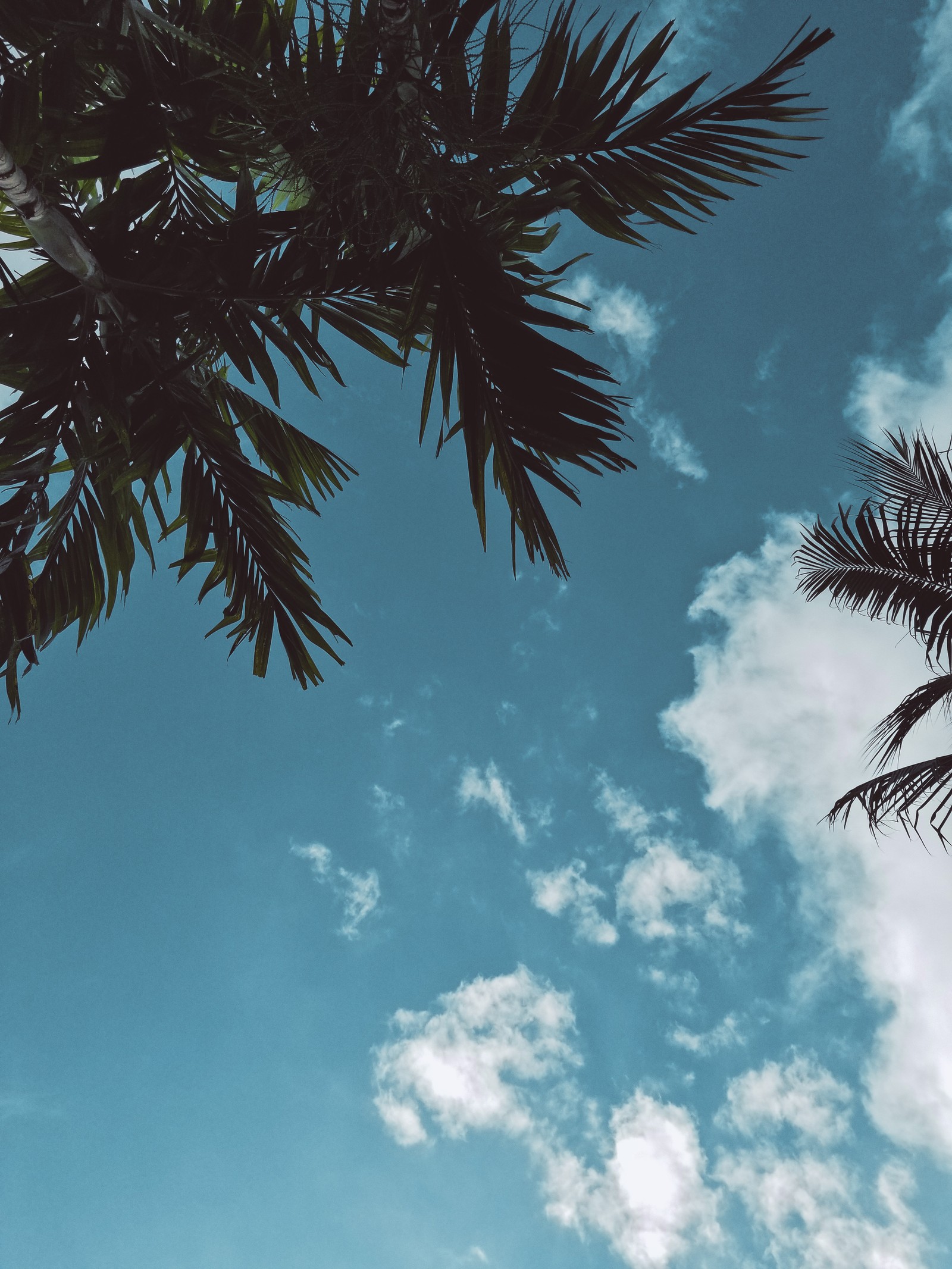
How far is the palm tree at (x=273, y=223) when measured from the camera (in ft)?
7.38

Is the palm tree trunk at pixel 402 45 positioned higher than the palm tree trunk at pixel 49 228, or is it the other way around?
the palm tree trunk at pixel 49 228

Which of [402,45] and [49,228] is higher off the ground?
[49,228]

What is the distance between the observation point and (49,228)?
2.44 metres

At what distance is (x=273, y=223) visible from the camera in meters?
2.88

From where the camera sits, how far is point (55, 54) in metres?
2.21

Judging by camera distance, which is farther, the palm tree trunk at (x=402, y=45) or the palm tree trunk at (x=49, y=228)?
the palm tree trunk at (x=49, y=228)

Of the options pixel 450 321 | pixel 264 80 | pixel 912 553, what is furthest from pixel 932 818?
pixel 264 80

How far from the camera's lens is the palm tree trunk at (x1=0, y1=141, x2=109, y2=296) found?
2211mm

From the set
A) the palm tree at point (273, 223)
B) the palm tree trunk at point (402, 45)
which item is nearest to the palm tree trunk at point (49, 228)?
the palm tree at point (273, 223)

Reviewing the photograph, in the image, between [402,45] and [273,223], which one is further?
[273,223]

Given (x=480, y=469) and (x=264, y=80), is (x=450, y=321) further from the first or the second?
(x=264, y=80)

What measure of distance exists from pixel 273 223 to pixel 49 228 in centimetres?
74

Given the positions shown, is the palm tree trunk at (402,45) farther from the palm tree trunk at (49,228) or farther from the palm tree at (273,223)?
the palm tree trunk at (49,228)

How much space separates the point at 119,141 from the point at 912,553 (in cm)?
522
